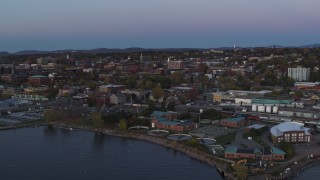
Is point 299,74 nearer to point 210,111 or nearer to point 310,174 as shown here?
point 210,111

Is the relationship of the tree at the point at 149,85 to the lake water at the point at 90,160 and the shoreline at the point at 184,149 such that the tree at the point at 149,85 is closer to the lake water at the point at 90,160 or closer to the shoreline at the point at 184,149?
the shoreline at the point at 184,149

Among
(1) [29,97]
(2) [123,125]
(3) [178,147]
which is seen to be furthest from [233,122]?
(1) [29,97]

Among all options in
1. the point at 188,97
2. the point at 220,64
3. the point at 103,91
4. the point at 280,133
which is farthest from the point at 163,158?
the point at 220,64

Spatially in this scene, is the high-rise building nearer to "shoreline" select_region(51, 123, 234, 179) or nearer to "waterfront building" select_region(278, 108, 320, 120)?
"waterfront building" select_region(278, 108, 320, 120)

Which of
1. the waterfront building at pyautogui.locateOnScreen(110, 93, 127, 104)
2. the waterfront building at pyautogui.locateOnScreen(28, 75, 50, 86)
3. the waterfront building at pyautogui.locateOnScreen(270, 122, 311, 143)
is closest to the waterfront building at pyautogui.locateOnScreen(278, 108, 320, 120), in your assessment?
the waterfront building at pyautogui.locateOnScreen(270, 122, 311, 143)

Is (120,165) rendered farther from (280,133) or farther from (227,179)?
(280,133)
